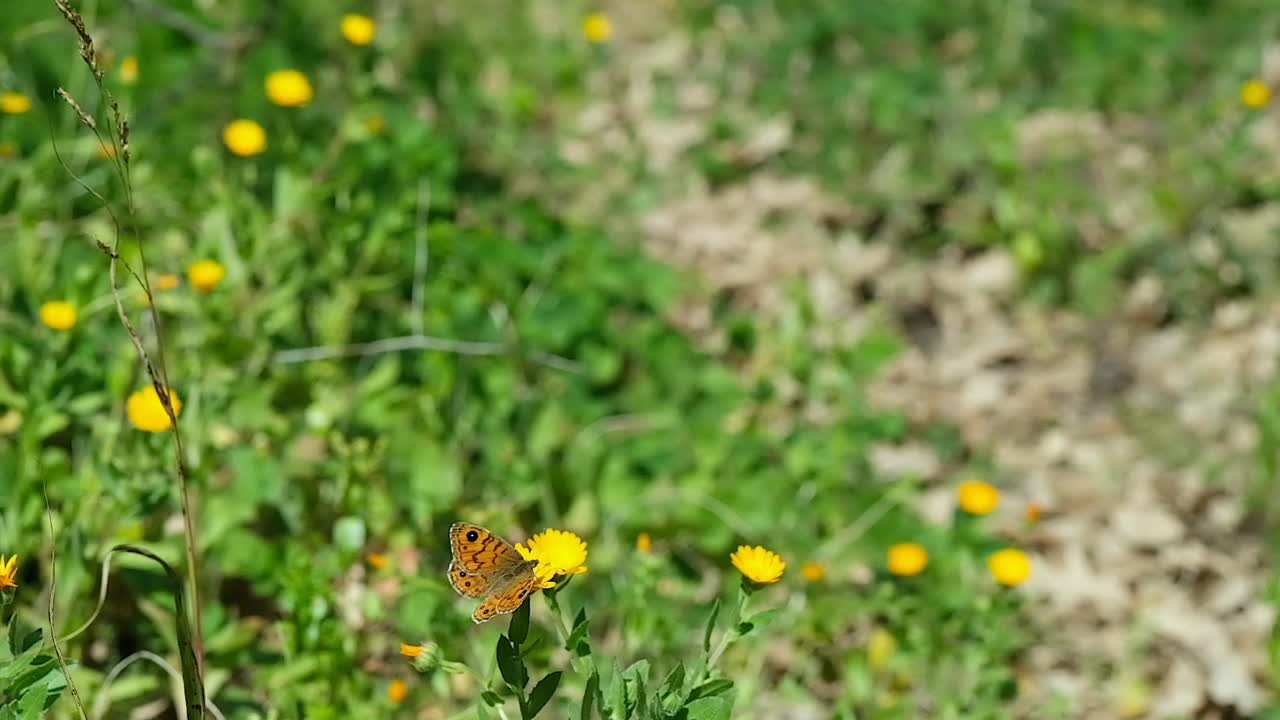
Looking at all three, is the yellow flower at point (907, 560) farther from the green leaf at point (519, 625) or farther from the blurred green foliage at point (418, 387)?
the green leaf at point (519, 625)

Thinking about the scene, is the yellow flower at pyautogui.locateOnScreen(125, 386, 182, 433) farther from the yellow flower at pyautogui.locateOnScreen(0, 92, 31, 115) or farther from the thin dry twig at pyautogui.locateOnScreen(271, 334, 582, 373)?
the yellow flower at pyautogui.locateOnScreen(0, 92, 31, 115)

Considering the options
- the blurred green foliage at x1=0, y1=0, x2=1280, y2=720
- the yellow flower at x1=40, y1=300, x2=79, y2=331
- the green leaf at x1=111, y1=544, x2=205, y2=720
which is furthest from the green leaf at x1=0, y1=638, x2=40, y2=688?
the yellow flower at x1=40, y1=300, x2=79, y2=331

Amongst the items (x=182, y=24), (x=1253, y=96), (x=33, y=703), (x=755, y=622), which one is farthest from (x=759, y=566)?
(x=1253, y=96)

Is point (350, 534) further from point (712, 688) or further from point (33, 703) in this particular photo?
point (712, 688)

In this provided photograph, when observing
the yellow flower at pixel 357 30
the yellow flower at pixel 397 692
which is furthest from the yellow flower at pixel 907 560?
the yellow flower at pixel 357 30

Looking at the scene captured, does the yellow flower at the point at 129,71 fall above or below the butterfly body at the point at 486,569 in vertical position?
below

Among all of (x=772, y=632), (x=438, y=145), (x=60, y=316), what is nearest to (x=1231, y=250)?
(x=772, y=632)

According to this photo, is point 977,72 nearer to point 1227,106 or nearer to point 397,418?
point 1227,106
